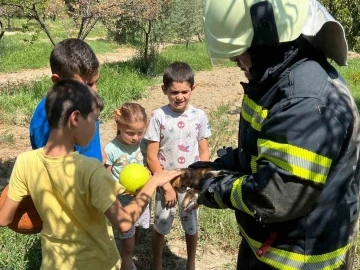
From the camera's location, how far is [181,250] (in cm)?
409

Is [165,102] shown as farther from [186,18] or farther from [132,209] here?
[186,18]

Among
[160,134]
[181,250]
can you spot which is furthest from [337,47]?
[181,250]

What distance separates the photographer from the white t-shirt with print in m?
3.35

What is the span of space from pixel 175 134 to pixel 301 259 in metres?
1.68

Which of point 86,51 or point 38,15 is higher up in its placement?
point 86,51

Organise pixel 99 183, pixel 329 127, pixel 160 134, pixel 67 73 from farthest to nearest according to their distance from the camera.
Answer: pixel 160 134 → pixel 67 73 → pixel 99 183 → pixel 329 127

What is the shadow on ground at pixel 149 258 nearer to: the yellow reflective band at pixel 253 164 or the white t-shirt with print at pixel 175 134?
the white t-shirt with print at pixel 175 134

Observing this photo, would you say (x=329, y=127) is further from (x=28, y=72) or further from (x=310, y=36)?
(x=28, y=72)

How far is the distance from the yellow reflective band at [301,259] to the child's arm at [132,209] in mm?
569

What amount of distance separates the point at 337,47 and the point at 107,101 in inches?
314

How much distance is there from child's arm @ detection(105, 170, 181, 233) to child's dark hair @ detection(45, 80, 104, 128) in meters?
0.42

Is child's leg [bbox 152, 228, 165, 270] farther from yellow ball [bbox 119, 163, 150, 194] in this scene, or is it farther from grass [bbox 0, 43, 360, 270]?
yellow ball [bbox 119, 163, 150, 194]

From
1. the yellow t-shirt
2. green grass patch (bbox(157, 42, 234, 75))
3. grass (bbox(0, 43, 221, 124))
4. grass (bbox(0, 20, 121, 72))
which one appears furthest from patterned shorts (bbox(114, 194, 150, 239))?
green grass patch (bbox(157, 42, 234, 75))

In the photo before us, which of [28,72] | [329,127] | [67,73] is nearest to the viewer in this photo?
[329,127]
